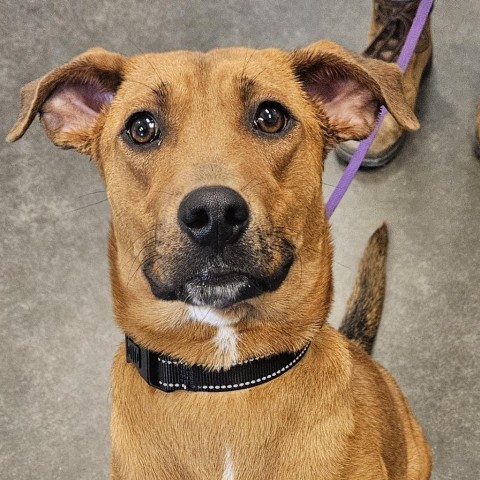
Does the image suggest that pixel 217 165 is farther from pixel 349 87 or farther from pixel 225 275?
pixel 349 87

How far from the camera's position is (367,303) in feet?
10.3

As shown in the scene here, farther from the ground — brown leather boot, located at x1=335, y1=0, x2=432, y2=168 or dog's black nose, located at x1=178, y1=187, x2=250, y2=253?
dog's black nose, located at x1=178, y1=187, x2=250, y2=253

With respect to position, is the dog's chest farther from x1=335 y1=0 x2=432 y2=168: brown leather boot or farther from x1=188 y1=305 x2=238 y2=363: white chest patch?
x1=335 y1=0 x2=432 y2=168: brown leather boot

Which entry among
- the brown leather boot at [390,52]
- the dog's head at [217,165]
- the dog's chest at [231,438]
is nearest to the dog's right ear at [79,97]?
the dog's head at [217,165]

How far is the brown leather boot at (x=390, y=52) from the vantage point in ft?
12.2

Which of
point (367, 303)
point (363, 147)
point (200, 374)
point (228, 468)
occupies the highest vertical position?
point (363, 147)

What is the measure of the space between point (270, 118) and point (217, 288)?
530 millimetres

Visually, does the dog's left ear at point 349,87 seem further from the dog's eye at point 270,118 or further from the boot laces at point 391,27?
the boot laces at point 391,27

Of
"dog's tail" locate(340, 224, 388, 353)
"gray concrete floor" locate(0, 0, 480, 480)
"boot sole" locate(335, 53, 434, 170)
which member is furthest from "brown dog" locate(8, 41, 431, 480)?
"boot sole" locate(335, 53, 434, 170)

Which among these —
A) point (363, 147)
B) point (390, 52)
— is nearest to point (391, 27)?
point (390, 52)

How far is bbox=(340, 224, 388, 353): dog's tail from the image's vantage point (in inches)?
123

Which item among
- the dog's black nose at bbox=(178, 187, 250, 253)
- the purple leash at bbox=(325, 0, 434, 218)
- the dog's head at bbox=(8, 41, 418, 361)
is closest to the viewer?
the dog's black nose at bbox=(178, 187, 250, 253)

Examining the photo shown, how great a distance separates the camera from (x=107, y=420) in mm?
3398

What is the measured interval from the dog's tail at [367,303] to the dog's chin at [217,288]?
1.27 metres
